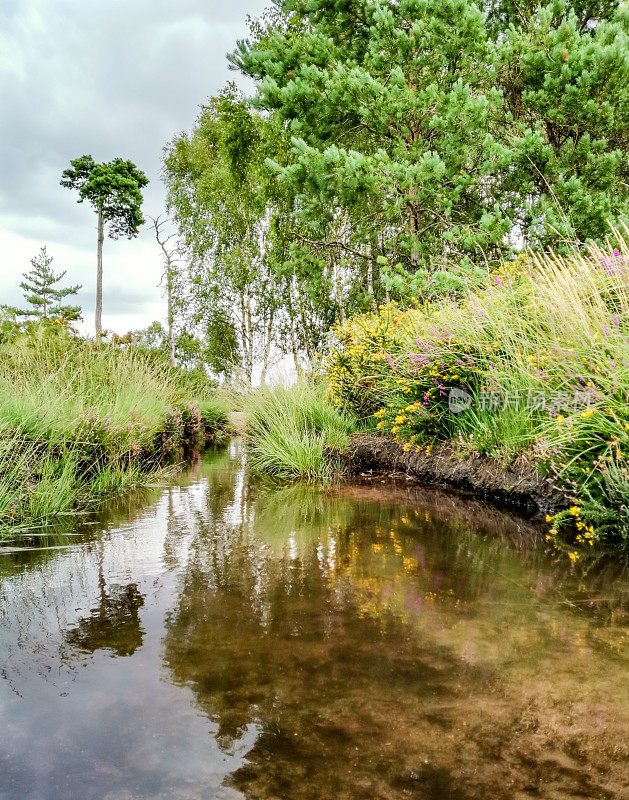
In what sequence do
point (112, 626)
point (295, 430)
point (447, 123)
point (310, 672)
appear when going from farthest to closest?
point (447, 123), point (295, 430), point (112, 626), point (310, 672)

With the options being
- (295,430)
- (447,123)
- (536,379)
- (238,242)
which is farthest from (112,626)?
(238,242)

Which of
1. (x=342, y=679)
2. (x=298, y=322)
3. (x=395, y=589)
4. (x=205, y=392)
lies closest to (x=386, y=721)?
(x=342, y=679)

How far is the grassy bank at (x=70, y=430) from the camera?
4.68 metres

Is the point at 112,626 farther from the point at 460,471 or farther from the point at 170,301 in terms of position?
the point at 170,301

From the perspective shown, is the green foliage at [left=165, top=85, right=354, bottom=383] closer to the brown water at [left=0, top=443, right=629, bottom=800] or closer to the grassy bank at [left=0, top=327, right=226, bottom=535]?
the grassy bank at [left=0, top=327, right=226, bottom=535]

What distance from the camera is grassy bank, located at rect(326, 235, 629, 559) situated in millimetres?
3893

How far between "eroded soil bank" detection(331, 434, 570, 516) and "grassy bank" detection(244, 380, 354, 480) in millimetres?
312

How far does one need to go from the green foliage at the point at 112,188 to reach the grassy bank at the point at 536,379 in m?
21.9

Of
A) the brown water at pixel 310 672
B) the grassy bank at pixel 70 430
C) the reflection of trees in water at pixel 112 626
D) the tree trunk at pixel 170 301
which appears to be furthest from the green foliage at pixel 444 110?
the tree trunk at pixel 170 301

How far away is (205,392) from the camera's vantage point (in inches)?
611

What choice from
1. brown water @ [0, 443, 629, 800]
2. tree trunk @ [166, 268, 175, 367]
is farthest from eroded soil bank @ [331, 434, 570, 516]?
tree trunk @ [166, 268, 175, 367]

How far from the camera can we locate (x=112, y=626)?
2539 mm

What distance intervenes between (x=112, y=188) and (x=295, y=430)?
22.7 meters

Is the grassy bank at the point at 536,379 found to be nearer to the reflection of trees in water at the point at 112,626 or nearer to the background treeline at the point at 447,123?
the background treeline at the point at 447,123
